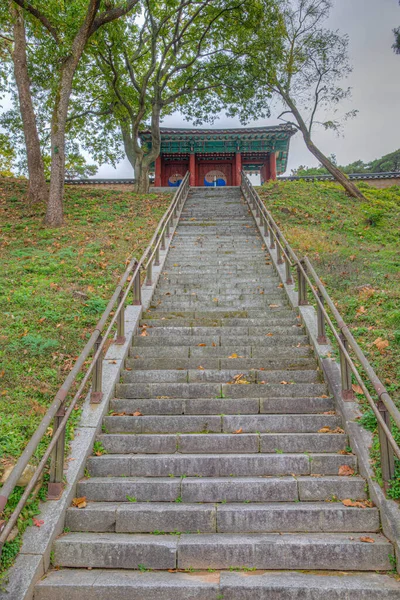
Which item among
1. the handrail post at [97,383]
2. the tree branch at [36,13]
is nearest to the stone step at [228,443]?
the handrail post at [97,383]

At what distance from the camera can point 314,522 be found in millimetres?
3551

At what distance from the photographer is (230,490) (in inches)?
150

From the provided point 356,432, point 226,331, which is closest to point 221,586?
point 356,432

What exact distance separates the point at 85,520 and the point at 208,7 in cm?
1843

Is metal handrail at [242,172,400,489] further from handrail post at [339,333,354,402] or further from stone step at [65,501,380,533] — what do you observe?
stone step at [65,501,380,533]

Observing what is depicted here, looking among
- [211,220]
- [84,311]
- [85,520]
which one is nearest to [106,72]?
[211,220]

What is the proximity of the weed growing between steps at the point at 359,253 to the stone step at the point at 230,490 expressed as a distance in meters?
0.42

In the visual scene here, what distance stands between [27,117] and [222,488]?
14557 mm

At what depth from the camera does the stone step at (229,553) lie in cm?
325

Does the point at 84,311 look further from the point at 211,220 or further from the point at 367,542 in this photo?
the point at 211,220

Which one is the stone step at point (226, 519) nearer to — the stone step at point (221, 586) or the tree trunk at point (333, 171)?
the stone step at point (221, 586)

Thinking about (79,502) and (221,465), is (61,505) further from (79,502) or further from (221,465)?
(221,465)

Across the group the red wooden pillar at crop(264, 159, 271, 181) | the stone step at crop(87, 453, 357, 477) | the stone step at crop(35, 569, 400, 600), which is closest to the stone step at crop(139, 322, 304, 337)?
the stone step at crop(87, 453, 357, 477)

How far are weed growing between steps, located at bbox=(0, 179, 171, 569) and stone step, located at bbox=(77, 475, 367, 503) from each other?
70 cm
